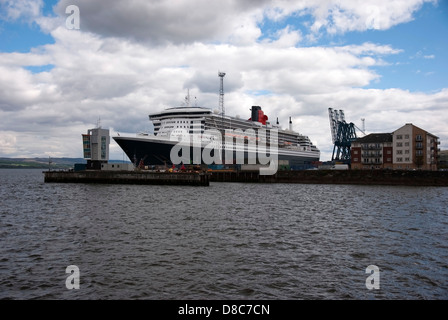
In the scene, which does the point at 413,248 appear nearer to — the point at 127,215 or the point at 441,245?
the point at 441,245

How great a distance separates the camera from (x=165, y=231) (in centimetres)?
2116

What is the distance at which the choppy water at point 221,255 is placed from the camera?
11.8m

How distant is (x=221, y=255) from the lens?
15.9 m

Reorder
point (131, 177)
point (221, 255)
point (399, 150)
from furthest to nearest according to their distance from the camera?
point (399, 150)
point (131, 177)
point (221, 255)

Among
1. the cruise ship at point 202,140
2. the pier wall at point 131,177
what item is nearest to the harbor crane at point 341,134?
the cruise ship at point 202,140

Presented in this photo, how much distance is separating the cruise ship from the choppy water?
48.5m

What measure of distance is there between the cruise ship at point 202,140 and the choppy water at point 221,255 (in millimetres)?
48519

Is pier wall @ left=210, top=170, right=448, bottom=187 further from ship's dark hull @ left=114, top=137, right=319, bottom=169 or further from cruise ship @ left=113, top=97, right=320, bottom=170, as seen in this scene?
ship's dark hull @ left=114, top=137, right=319, bottom=169

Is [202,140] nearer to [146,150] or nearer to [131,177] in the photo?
[146,150]

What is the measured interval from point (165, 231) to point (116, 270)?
24.6ft

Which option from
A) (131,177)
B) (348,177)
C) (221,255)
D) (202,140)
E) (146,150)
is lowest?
(221,255)

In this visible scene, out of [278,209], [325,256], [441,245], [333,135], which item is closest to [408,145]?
[333,135]

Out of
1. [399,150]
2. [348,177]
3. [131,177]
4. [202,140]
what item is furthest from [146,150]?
[399,150]

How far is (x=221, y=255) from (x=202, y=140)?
66979mm
